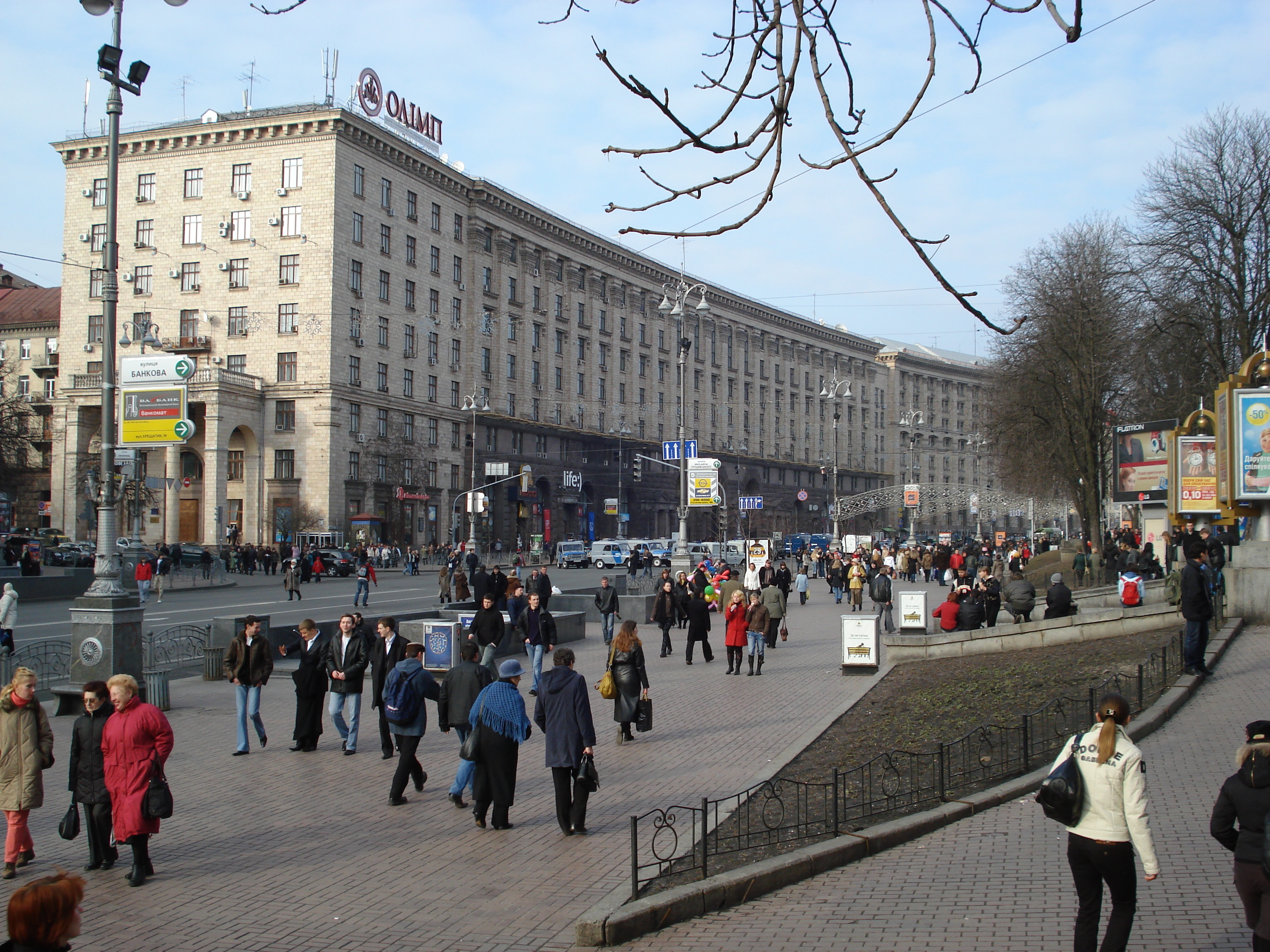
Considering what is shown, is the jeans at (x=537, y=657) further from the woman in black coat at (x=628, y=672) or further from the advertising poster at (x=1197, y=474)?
the advertising poster at (x=1197, y=474)

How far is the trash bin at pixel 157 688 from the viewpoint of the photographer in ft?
48.4

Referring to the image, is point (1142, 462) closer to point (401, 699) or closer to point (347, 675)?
point (347, 675)

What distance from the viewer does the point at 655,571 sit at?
54.8m

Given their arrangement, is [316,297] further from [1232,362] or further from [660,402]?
[1232,362]

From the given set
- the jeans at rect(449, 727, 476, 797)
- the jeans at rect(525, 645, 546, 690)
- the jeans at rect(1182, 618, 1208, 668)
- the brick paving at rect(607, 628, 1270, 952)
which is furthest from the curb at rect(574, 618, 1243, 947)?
the jeans at rect(525, 645, 546, 690)

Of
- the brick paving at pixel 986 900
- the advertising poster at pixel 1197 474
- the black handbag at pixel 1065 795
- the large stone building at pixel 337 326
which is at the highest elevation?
the large stone building at pixel 337 326

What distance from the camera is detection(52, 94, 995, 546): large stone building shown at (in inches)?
2415

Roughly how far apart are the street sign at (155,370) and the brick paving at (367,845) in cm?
740

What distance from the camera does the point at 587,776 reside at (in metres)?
8.98

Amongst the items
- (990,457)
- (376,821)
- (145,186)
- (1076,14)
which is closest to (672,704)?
(376,821)

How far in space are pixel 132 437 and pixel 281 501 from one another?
1703 inches

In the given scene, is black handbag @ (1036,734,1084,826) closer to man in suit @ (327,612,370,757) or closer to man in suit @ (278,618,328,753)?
man in suit @ (327,612,370,757)

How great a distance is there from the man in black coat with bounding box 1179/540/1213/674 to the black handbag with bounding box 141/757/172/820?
44.3 feet

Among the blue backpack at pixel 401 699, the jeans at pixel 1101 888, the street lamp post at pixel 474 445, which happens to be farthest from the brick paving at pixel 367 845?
the street lamp post at pixel 474 445
